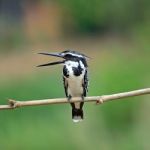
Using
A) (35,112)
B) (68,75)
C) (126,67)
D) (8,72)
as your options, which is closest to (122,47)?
(8,72)

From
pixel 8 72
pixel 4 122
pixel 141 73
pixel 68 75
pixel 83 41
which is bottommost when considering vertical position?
pixel 68 75

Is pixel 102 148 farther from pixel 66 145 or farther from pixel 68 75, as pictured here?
pixel 68 75

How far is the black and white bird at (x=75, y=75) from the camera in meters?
2.50

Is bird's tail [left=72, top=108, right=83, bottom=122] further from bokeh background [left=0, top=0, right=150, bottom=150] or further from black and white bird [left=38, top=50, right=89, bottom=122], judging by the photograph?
bokeh background [left=0, top=0, right=150, bottom=150]

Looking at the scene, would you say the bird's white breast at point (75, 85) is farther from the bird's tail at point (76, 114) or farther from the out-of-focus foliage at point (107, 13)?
the out-of-focus foliage at point (107, 13)

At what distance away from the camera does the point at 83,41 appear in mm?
7508

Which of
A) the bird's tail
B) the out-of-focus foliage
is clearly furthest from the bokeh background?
the bird's tail

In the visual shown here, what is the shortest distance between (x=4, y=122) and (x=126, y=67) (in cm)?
92

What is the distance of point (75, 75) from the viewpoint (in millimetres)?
2674

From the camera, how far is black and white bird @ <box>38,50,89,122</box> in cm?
250

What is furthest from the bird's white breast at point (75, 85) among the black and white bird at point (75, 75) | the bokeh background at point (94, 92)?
the bokeh background at point (94, 92)

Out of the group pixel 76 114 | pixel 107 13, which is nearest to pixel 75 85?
pixel 76 114

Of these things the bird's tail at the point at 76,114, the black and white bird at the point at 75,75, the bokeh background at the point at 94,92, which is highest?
the bokeh background at the point at 94,92

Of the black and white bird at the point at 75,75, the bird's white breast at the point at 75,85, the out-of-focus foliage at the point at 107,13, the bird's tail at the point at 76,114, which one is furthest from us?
the out-of-focus foliage at the point at 107,13
